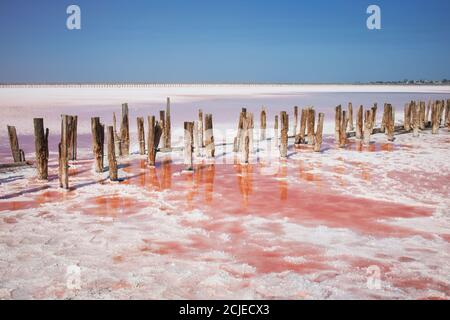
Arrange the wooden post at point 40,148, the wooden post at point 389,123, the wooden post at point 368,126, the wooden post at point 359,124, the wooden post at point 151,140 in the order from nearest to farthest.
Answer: the wooden post at point 40,148
the wooden post at point 151,140
the wooden post at point 368,126
the wooden post at point 359,124
the wooden post at point 389,123

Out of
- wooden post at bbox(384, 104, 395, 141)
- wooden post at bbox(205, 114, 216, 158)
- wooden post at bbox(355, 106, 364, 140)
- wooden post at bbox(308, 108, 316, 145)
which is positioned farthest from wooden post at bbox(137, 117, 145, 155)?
wooden post at bbox(384, 104, 395, 141)

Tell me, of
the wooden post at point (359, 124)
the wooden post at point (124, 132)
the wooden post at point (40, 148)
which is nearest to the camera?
the wooden post at point (40, 148)

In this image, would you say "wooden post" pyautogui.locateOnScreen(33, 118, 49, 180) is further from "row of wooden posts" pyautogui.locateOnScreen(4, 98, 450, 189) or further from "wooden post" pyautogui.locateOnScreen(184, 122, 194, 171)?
"wooden post" pyautogui.locateOnScreen(184, 122, 194, 171)

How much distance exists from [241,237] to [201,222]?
2.39 ft

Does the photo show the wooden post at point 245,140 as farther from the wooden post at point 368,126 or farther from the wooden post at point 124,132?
the wooden post at point 368,126

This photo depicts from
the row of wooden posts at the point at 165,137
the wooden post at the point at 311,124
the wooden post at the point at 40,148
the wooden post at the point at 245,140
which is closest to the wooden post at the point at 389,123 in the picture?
the row of wooden posts at the point at 165,137

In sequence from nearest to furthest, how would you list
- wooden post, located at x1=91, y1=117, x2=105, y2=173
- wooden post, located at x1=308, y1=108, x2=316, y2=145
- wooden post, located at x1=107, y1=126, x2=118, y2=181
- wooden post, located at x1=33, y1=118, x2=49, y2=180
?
wooden post, located at x1=33, y1=118, x2=49, y2=180 → wooden post, located at x1=107, y1=126, x2=118, y2=181 → wooden post, located at x1=91, y1=117, x2=105, y2=173 → wooden post, located at x1=308, y1=108, x2=316, y2=145

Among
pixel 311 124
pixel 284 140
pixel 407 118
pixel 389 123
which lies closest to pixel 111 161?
pixel 284 140

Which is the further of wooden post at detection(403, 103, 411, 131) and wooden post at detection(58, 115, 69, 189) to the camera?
wooden post at detection(403, 103, 411, 131)

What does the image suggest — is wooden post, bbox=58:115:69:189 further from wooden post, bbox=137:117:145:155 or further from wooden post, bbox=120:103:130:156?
wooden post, bbox=137:117:145:155

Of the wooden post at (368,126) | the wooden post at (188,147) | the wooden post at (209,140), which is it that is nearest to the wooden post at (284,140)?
the wooden post at (209,140)

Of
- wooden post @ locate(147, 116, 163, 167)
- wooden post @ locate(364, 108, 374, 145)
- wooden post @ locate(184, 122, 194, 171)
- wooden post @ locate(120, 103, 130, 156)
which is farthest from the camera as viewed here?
wooden post @ locate(364, 108, 374, 145)

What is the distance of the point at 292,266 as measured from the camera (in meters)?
4.04

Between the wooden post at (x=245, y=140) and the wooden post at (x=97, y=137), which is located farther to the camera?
the wooden post at (x=245, y=140)
